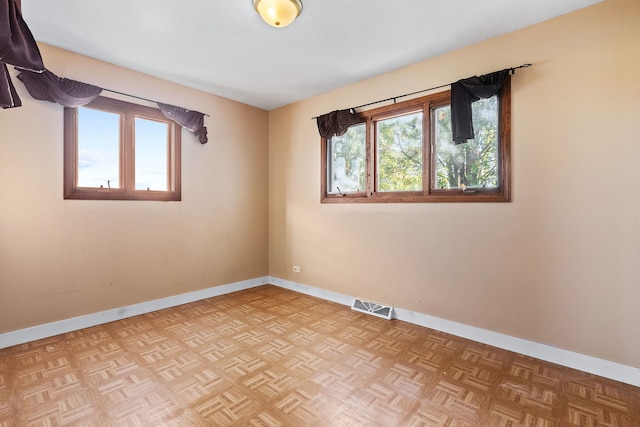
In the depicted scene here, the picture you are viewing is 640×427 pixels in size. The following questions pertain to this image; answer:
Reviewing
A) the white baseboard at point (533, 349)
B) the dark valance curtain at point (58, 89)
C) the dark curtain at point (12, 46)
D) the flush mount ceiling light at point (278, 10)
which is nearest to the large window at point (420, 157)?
the white baseboard at point (533, 349)

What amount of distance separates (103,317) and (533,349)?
4034 mm

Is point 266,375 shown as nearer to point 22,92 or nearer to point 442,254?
point 442,254

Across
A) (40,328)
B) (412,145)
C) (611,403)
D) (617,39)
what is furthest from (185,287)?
(617,39)

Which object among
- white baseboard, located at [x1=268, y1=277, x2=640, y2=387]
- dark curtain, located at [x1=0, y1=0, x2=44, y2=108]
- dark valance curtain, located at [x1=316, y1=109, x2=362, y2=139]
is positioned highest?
dark valance curtain, located at [x1=316, y1=109, x2=362, y2=139]

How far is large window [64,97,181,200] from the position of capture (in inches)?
115

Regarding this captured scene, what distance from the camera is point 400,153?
328 cm

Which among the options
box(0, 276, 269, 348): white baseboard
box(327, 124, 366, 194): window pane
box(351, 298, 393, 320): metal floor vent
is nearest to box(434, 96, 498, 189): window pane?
box(327, 124, 366, 194): window pane

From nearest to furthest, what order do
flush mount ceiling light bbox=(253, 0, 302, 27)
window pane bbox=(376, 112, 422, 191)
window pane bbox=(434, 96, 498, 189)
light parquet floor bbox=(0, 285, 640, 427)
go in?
light parquet floor bbox=(0, 285, 640, 427), flush mount ceiling light bbox=(253, 0, 302, 27), window pane bbox=(434, 96, 498, 189), window pane bbox=(376, 112, 422, 191)

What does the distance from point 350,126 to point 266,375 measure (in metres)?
2.87

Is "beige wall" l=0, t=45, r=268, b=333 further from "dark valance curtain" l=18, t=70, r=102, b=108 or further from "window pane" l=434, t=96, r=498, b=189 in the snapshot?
"window pane" l=434, t=96, r=498, b=189

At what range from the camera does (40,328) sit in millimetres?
2703

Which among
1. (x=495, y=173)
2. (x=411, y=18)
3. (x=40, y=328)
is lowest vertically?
(x=40, y=328)

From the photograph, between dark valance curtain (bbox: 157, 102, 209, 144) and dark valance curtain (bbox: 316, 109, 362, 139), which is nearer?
dark valance curtain (bbox: 157, 102, 209, 144)

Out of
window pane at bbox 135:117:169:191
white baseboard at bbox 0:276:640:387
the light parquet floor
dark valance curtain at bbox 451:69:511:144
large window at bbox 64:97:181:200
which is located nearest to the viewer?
the light parquet floor
